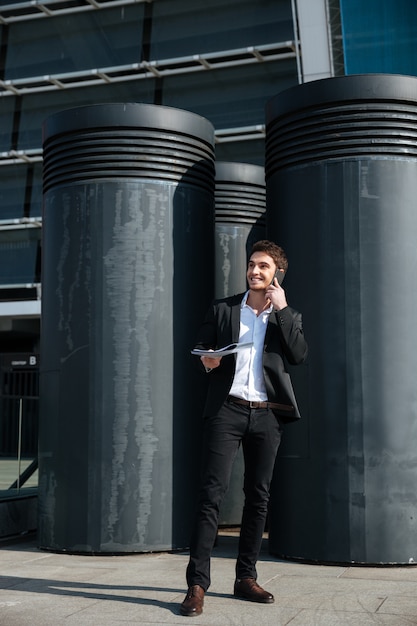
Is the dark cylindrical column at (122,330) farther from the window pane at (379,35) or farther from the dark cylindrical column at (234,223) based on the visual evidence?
the window pane at (379,35)

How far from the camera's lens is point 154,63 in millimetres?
27719

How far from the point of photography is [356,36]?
24797 mm

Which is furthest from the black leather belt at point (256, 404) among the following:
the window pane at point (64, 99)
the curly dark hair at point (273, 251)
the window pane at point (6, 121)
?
the window pane at point (6, 121)

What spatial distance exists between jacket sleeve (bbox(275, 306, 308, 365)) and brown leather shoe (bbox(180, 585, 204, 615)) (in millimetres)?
1320

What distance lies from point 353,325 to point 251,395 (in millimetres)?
1663

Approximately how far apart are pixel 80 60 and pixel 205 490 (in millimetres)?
26127

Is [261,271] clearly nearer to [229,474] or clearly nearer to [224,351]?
[224,351]

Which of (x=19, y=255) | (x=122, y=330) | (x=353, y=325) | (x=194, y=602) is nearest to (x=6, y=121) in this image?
(x=19, y=255)

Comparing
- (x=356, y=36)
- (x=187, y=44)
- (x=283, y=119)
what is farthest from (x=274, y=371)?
(x=187, y=44)

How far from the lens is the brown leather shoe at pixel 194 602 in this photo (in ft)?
14.7

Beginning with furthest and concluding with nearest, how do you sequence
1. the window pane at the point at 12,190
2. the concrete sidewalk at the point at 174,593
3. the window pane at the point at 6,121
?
1. the window pane at the point at 6,121
2. the window pane at the point at 12,190
3. the concrete sidewalk at the point at 174,593

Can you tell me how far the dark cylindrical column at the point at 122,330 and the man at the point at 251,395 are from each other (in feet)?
6.25

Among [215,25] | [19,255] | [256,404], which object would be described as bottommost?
[256,404]

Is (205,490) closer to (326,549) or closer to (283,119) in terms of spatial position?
(326,549)
